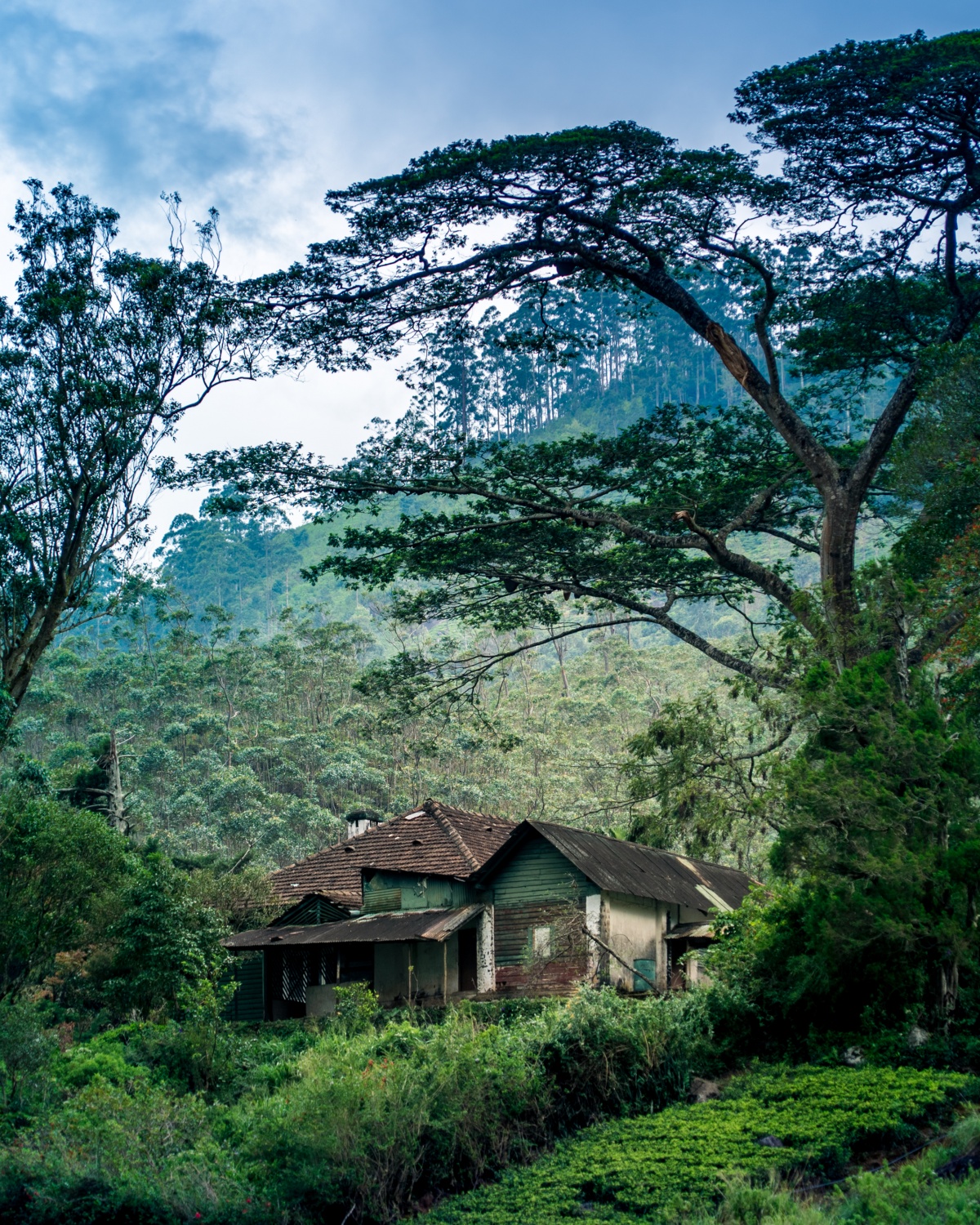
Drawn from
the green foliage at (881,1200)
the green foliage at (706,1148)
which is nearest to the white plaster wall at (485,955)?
the green foliage at (706,1148)

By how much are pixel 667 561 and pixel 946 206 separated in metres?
6.84

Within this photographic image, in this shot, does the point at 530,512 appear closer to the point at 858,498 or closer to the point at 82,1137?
the point at 858,498

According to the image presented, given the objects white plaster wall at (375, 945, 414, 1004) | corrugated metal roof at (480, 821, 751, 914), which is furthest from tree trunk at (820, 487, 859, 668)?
white plaster wall at (375, 945, 414, 1004)

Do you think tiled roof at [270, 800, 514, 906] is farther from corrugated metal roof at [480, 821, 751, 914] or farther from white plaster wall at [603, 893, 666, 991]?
white plaster wall at [603, 893, 666, 991]

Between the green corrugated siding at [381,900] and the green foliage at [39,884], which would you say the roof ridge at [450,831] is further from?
the green foliage at [39,884]

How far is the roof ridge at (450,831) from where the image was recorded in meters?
24.4

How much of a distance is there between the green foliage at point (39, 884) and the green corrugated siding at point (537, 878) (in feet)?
25.4

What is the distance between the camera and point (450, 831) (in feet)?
84.9

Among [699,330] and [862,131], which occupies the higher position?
[862,131]

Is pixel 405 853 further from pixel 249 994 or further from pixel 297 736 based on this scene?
pixel 297 736

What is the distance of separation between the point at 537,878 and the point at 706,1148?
467 inches

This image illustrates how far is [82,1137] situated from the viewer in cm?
1130

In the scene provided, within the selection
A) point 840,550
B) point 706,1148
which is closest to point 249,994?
point 840,550

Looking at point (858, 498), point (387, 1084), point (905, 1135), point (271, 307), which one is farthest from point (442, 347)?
point (905, 1135)
